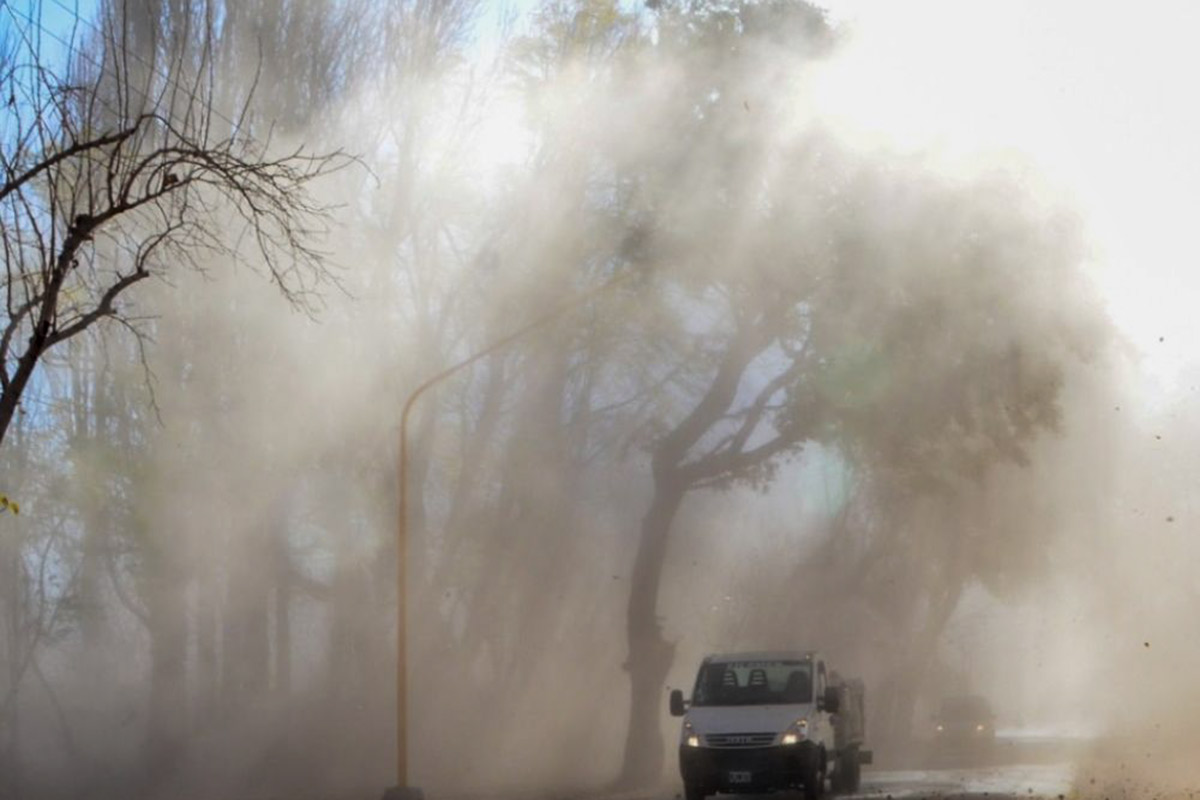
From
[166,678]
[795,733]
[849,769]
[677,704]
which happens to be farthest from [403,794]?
[166,678]

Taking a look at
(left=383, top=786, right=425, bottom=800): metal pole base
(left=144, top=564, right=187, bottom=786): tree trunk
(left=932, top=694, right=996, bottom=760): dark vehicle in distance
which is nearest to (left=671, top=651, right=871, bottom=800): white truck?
(left=383, top=786, right=425, bottom=800): metal pole base

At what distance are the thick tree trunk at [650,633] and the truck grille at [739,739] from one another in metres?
12.0

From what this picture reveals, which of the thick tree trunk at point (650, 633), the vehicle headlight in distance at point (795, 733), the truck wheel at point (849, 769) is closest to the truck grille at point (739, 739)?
the vehicle headlight in distance at point (795, 733)

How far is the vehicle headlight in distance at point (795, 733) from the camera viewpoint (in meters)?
24.0

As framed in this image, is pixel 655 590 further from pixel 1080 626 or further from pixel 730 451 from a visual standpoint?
pixel 1080 626

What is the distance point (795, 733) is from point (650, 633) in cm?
1260

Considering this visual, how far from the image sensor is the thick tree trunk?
36.4m

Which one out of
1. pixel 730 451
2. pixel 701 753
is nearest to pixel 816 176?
pixel 730 451

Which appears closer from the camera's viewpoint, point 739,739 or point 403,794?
point 739,739

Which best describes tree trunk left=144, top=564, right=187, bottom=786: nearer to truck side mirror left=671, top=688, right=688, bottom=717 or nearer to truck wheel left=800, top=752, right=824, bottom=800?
truck side mirror left=671, top=688, right=688, bottom=717

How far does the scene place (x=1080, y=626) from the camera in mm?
56781

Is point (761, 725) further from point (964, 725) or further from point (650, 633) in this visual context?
point (964, 725)

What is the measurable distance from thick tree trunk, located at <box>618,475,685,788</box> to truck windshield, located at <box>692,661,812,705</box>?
1040cm

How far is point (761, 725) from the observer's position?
24219 millimetres
